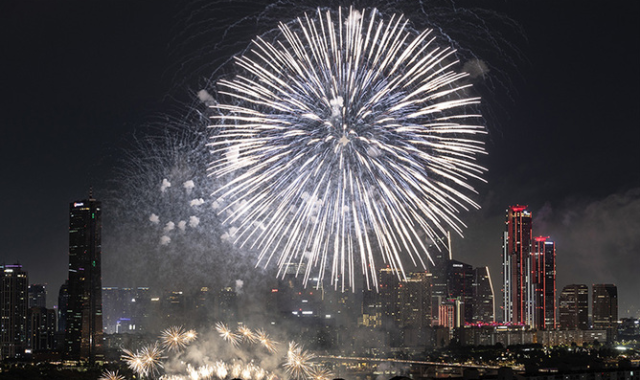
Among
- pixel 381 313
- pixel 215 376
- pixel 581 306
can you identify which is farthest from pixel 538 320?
pixel 215 376

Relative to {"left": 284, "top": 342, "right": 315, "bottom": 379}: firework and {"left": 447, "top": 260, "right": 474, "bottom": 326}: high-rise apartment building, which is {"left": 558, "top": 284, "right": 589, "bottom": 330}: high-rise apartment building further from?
{"left": 284, "top": 342, "right": 315, "bottom": 379}: firework

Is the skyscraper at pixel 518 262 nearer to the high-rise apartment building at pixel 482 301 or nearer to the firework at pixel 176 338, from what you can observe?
the high-rise apartment building at pixel 482 301

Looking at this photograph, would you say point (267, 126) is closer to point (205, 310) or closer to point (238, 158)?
point (238, 158)

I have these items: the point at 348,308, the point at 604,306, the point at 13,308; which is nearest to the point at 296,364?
the point at 348,308

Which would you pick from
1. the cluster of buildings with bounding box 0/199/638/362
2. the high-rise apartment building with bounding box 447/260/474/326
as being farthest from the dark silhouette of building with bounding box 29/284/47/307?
the high-rise apartment building with bounding box 447/260/474/326

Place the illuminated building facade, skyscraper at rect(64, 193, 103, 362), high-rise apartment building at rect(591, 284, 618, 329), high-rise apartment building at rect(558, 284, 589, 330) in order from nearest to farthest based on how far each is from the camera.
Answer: skyscraper at rect(64, 193, 103, 362), the illuminated building facade, high-rise apartment building at rect(558, 284, 589, 330), high-rise apartment building at rect(591, 284, 618, 329)

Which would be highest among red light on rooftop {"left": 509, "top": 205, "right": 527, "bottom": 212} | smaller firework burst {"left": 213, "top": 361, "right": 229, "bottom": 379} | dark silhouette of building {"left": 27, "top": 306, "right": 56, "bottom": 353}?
red light on rooftop {"left": 509, "top": 205, "right": 527, "bottom": 212}
